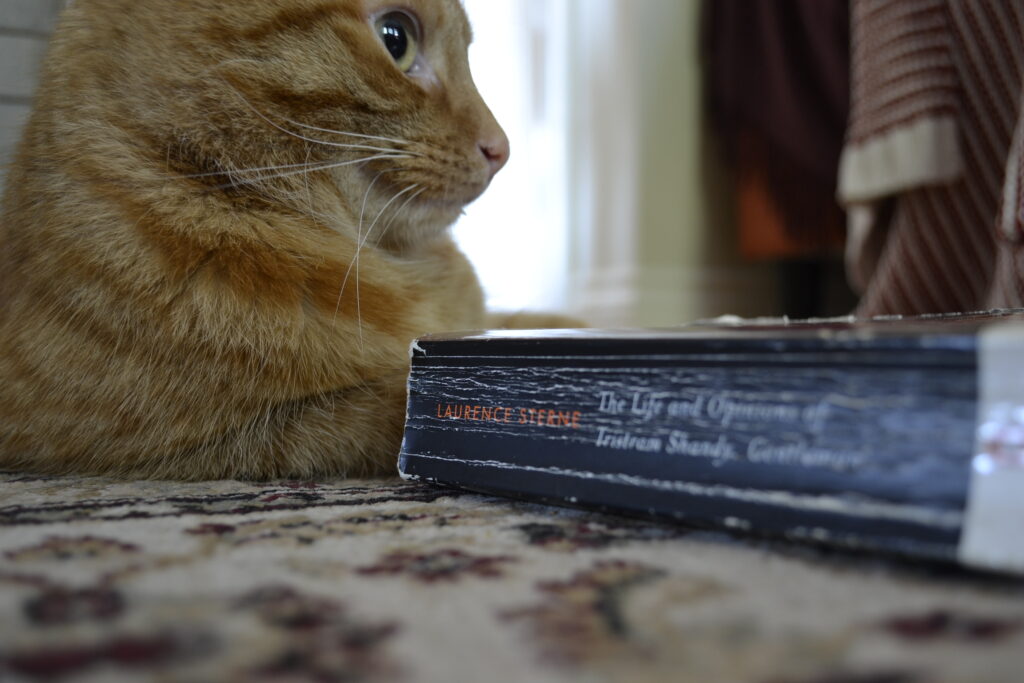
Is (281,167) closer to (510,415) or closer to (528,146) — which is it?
(510,415)

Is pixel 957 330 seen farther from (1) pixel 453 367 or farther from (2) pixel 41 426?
(2) pixel 41 426

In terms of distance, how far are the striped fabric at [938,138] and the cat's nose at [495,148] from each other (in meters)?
0.66

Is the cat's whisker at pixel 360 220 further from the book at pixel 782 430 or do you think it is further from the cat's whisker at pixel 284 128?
the book at pixel 782 430

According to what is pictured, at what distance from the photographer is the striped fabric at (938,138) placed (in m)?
1.10

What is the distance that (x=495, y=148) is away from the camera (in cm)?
84

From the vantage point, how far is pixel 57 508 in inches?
21.8

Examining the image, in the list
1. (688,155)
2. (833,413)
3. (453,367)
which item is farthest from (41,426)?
(688,155)

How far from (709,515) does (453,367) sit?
0.81 feet

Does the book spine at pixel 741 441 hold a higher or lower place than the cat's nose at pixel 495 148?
lower

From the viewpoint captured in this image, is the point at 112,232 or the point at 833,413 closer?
the point at 833,413

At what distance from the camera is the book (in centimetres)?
36

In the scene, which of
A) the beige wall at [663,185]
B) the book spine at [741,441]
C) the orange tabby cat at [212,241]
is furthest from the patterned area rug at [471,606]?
the beige wall at [663,185]

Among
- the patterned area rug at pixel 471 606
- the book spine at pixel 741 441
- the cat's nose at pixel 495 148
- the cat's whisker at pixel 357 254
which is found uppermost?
the cat's nose at pixel 495 148

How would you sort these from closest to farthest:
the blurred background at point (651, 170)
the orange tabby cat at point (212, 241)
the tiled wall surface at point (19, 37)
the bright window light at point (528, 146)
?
the orange tabby cat at point (212, 241)
the tiled wall surface at point (19, 37)
the blurred background at point (651, 170)
the bright window light at point (528, 146)
